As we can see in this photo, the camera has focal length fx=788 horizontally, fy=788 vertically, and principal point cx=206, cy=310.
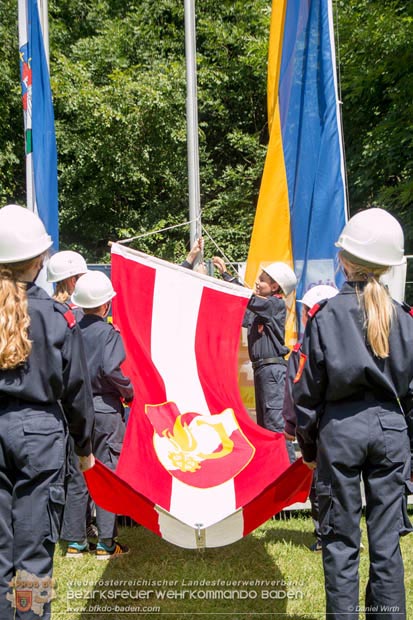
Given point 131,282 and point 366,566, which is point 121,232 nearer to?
point 131,282

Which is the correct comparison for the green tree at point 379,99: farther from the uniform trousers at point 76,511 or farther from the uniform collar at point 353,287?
the uniform collar at point 353,287

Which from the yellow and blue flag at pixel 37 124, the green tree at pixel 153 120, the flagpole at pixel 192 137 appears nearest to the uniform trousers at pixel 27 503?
the flagpole at pixel 192 137

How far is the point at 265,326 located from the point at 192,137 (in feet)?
7.52

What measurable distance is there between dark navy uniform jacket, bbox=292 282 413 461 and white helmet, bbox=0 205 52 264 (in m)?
1.30

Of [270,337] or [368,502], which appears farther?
[270,337]

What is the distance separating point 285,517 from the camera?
6.59 m

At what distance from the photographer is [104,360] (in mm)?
5430

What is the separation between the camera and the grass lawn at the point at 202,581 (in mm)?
4625

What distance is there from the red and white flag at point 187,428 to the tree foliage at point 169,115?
10199mm

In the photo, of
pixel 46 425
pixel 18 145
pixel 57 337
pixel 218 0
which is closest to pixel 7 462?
pixel 46 425

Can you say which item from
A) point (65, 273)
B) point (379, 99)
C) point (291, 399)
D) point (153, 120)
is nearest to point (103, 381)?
point (65, 273)

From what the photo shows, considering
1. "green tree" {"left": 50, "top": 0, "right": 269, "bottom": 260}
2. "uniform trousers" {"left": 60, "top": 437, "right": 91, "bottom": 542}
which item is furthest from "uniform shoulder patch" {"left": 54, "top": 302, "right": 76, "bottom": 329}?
"green tree" {"left": 50, "top": 0, "right": 269, "bottom": 260}

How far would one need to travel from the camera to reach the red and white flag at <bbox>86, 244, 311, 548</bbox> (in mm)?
4297

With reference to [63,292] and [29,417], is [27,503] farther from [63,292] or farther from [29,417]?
[63,292]
